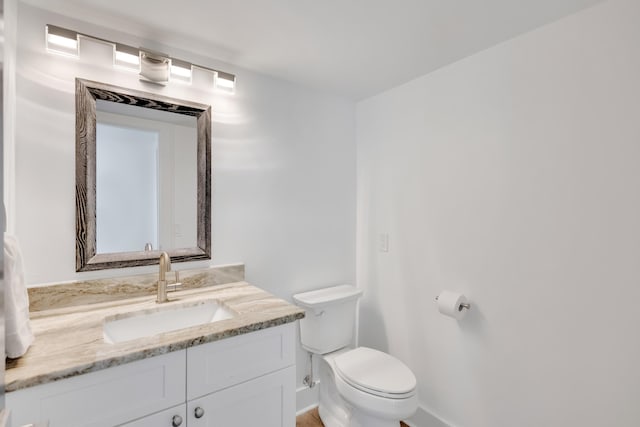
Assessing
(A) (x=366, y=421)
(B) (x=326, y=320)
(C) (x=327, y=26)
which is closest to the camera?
(C) (x=327, y=26)

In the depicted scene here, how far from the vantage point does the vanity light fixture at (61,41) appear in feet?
4.38

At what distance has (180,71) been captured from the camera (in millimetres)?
1635

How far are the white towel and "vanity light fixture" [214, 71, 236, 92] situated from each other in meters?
1.16

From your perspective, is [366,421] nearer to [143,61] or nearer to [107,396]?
[107,396]

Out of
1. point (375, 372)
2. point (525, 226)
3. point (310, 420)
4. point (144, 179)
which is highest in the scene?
point (144, 179)

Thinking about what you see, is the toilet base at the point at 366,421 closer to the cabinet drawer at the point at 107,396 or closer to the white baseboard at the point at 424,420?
the white baseboard at the point at 424,420

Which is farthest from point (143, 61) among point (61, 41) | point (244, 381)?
point (244, 381)

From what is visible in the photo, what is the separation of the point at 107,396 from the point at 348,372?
1104 millimetres

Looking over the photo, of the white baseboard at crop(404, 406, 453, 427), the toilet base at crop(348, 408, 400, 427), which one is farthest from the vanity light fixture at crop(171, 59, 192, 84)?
the white baseboard at crop(404, 406, 453, 427)

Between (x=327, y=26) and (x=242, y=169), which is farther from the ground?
(x=327, y=26)

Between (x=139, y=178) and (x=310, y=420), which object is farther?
(x=310, y=420)

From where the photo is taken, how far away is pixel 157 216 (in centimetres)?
161

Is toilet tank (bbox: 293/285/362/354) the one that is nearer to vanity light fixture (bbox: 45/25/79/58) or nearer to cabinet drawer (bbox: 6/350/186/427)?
cabinet drawer (bbox: 6/350/186/427)

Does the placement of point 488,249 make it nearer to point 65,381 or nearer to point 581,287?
point 581,287
